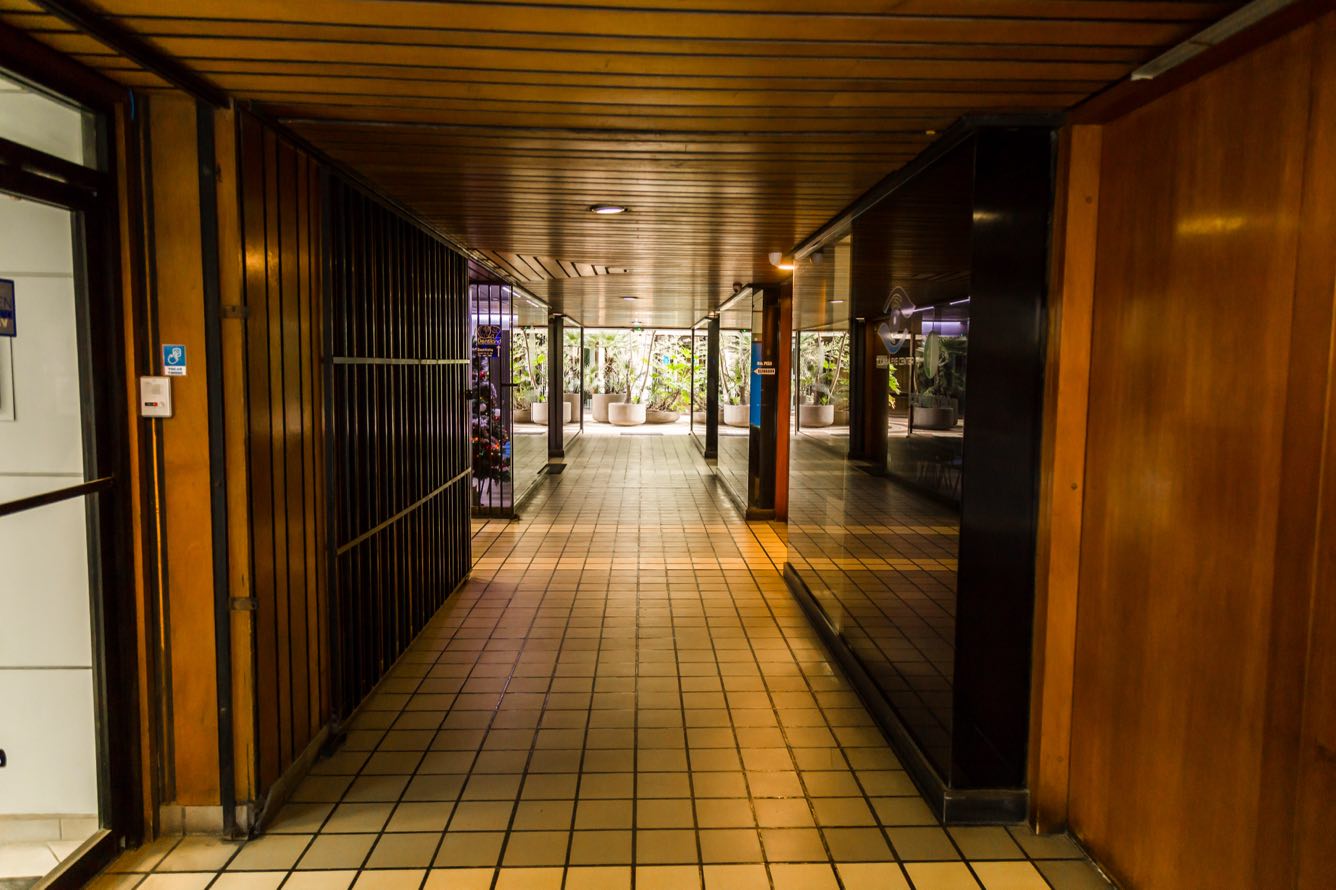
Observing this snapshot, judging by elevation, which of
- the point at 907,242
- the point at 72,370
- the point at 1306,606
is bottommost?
the point at 1306,606

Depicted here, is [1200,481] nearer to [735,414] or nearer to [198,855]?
[198,855]

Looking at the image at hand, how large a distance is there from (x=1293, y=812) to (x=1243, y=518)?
695 millimetres

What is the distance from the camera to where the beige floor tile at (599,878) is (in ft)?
9.07

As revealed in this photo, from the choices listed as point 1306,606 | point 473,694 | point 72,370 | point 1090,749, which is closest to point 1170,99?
point 1306,606

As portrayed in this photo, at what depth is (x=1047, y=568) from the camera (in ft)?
10.2

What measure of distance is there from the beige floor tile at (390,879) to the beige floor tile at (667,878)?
2.36 ft

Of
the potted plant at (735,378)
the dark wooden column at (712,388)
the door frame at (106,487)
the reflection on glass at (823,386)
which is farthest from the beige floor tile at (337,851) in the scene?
the potted plant at (735,378)

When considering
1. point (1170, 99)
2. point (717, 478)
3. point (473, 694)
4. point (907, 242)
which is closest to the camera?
point (1170, 99)

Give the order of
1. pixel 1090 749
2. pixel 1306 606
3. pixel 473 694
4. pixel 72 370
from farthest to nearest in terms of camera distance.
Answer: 1. pixel 473 694
2. pixel 1090 749
3. pixel 72 370
4. pixel 1306 606

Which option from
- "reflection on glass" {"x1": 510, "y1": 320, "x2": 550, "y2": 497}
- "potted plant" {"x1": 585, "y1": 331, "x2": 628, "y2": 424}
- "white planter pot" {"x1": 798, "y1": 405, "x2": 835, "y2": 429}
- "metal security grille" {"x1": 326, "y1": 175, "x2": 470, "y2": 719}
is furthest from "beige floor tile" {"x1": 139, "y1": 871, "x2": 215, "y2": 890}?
"potted plant" {"x1": 585, "y1": 331, "x2": 628, "y2": 424}

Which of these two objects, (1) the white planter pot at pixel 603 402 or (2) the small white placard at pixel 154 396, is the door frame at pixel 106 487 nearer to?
(2) the small white placard at pixel 154 396

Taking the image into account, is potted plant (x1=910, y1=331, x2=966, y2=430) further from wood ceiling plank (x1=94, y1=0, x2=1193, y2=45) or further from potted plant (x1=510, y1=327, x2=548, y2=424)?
potted plant (x1=510, y1=327, x2=548, y2=424)

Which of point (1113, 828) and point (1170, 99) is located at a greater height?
point (1170, 99)

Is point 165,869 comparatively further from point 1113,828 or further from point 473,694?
point 1113,828
